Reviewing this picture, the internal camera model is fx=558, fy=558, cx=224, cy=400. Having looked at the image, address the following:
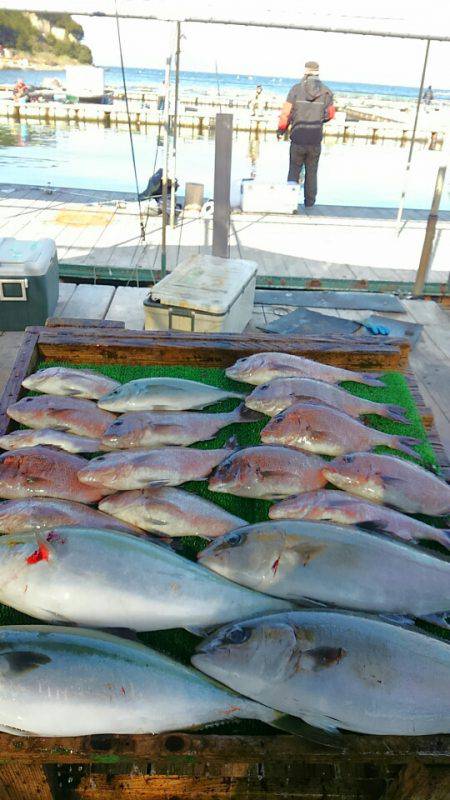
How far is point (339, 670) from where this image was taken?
1.57m

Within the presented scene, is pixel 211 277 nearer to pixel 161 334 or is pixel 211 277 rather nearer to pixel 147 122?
pixel 161 334

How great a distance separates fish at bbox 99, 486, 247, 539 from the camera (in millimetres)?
2152

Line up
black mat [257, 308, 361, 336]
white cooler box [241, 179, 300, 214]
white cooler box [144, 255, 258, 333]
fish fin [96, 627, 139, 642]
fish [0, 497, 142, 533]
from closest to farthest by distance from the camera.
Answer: fish fin [96, 627, 139, 642] < fish [0, 497, 142, 533] < white cooler box [144, 255, 258, 333] < black mat [257, 308, 361, 336] < white cooler box [241, 179, 300, 214]

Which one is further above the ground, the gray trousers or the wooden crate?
the gray trousers

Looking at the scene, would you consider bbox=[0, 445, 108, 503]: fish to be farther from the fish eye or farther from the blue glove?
the blue glove

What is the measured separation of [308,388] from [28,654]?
72.4 inches

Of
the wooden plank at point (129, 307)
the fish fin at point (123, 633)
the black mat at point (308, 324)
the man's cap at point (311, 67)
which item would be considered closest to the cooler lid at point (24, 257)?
the wooden plank at point (129, 307)

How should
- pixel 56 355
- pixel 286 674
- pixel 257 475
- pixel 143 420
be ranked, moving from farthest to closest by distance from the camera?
1. pixel 56 355
2. pixel 143 420
3. pixel 257 475
4. pixel 286 674

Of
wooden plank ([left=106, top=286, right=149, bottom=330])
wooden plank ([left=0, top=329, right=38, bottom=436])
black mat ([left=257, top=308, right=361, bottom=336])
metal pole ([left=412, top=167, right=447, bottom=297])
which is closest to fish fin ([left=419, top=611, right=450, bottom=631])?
wooden plank ([left=0, top=329, right=38, bottom=436])

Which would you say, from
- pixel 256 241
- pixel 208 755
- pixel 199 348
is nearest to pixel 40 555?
pixel 208 755

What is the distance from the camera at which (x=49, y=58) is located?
101m

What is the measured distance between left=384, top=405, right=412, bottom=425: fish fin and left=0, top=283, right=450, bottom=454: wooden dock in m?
1.40

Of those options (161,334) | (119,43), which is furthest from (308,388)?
(119,43)

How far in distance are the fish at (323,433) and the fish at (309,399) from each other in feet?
0.44
